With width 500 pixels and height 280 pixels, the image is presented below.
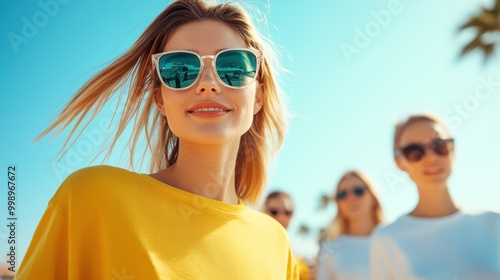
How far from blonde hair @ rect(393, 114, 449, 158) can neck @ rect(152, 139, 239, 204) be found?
93.4 inches

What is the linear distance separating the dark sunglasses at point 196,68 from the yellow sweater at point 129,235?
1.48 ft

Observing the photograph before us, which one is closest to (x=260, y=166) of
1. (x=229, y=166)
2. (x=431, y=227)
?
(x=229, y=166)

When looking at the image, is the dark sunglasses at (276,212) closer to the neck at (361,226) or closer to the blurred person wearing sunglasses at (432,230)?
the neck at (361,226)

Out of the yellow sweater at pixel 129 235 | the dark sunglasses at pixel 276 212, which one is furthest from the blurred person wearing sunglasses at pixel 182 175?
the dark sunglasses at pixel 276 212

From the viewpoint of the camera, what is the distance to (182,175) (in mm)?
2229

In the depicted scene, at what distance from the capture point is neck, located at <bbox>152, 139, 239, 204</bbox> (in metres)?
2.22

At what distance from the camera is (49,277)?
5.57 feet

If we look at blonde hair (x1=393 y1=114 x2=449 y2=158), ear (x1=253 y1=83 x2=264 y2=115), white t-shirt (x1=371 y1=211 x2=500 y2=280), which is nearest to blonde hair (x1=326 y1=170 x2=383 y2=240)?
blonde hair (x1=393 y1=114 x2=449 y2=158)

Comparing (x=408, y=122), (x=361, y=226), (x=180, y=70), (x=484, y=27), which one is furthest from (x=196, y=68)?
(x=484, y=27)

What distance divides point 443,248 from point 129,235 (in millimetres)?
2780

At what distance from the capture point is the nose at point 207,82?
2.17m

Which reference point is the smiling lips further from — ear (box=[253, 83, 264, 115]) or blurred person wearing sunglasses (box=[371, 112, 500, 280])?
blurred person wearing sunglasses (box=[371, 112, 500, 280])

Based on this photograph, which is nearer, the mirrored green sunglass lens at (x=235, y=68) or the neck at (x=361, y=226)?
the mirrored green sunglass lens at (x=235, y=68)

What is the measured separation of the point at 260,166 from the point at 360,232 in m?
2.84
